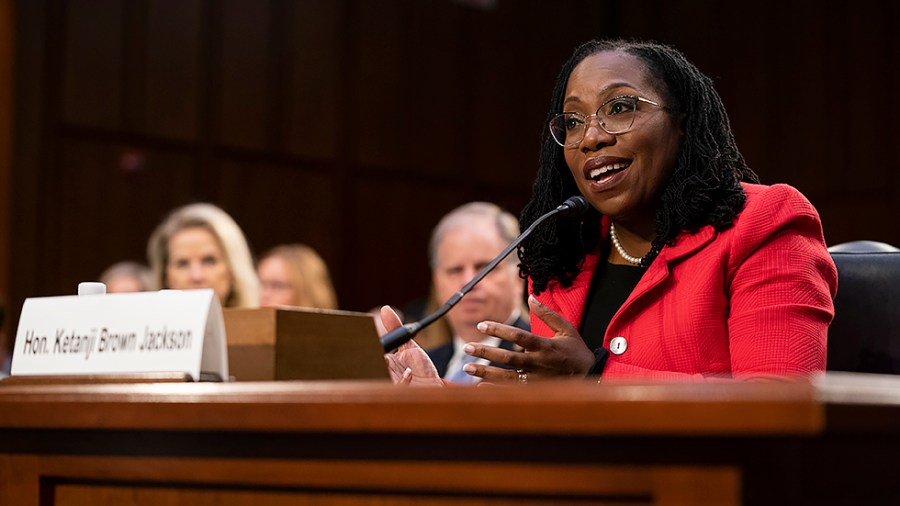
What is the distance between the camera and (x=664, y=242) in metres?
1.99

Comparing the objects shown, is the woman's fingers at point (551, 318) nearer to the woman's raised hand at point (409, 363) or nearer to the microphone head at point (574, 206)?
the woman's raised hand at point (409, 363)

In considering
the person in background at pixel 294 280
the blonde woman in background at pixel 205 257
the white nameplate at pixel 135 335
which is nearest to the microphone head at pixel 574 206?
the white nameplate at pixel 135 335

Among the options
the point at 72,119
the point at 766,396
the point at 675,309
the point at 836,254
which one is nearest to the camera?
the point at 766,396

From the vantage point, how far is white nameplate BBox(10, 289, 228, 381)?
124 cm

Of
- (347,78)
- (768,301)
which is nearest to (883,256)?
(768,301)

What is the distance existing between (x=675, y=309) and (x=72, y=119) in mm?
4613

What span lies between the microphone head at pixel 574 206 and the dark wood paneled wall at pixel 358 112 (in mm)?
4163

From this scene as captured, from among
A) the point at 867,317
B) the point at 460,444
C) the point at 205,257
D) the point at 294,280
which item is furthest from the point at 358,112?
the point at 460,444

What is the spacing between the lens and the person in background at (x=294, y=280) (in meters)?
5.01

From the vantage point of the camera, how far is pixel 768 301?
180 cm

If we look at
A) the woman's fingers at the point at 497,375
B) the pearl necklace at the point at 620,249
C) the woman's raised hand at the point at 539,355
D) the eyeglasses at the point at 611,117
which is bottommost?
the woman's fingers at the point at 497,375

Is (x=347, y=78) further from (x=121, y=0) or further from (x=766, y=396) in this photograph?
(x=766, y=396)

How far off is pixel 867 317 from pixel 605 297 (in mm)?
469

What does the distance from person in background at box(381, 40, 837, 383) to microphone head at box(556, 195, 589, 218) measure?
47 mm
